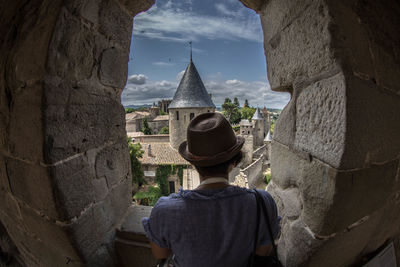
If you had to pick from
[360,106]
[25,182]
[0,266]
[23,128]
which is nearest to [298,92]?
[360,106]

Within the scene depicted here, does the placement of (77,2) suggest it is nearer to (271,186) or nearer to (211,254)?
(211,254)

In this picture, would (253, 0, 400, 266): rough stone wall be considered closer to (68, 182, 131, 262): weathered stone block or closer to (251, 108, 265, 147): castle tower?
(68, 182, 131, 262): weathered stone block

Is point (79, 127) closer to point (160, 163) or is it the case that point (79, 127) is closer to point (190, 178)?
point (190, 178)

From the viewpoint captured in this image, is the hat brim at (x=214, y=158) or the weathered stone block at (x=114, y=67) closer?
the hat brim at (x=214, y=158)

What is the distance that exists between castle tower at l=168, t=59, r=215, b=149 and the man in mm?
16009

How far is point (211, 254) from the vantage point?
2.72ft

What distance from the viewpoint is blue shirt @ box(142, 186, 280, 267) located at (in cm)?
83

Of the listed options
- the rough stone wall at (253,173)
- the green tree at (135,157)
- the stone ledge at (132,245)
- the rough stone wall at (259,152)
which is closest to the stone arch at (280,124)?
the stone ledge at (132,245)

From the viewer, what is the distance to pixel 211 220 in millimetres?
830

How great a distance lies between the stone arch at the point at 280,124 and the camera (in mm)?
773

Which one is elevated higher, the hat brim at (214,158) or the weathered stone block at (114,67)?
the weathered stone block at (114,67)

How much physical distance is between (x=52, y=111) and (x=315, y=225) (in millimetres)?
1372

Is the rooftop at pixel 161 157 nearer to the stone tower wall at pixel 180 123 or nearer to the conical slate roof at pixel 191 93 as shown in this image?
the stone tower wall at pixel 180 123

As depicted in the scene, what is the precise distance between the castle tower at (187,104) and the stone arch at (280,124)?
15.7 metres
